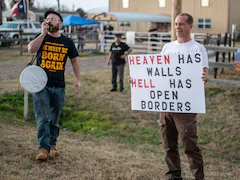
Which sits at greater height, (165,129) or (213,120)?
(165,129)

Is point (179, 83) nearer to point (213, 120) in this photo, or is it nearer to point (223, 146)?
point (223, 146)

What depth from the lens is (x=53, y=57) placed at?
5457mm

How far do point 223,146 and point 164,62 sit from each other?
4350mm

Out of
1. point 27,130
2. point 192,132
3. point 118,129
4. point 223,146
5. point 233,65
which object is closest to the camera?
point 192,132

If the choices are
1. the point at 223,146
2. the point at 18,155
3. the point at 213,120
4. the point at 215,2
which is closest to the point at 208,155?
the point at 223,146

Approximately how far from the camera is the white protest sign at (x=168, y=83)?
4895 mm

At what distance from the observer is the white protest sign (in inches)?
193

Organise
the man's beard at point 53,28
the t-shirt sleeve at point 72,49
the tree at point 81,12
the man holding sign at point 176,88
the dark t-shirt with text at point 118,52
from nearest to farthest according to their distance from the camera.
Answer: the man holding sign at point 176,88
the man's beard at point 53,28
the t-shirt sleeve at point 72,49
the dark t-shirt with text at point 118,52
the tree at point 81,12

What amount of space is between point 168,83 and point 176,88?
118 millimetres

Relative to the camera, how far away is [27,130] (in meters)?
8.04

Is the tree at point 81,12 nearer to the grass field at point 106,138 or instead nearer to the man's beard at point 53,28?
the grass field at point 106,138

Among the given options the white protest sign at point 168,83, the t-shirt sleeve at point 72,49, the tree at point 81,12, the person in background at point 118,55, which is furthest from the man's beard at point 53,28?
the tree at point 81,12

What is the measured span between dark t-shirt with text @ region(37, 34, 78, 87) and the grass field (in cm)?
111

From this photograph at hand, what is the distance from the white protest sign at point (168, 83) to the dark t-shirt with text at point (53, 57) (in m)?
0.91
